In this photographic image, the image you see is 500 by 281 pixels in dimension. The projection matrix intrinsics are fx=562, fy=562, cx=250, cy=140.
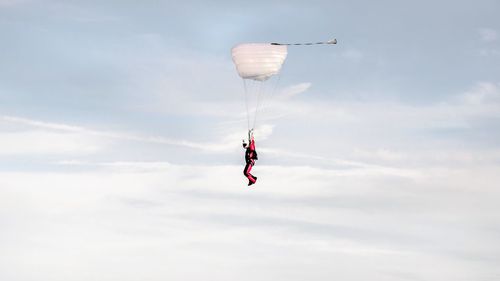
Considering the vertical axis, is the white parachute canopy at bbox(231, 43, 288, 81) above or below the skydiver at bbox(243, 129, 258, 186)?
above

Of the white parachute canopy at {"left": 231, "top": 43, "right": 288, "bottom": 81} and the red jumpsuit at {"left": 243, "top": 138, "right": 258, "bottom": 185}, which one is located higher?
the white parachute canopy at {"left": 231, "top": 43, "right": 288, "bottom": 81}

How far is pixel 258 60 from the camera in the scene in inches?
1515

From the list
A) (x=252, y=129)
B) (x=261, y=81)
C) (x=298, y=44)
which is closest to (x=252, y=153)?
(x=252, y=129)

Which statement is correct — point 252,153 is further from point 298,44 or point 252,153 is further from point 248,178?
point 298,44

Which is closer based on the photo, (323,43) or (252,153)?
(323,43)

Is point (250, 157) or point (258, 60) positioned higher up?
point (258, 60)

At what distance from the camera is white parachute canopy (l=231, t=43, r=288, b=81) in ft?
126

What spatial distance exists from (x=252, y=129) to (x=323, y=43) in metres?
8.45

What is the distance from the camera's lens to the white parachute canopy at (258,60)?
38500mm

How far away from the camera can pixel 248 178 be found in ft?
126

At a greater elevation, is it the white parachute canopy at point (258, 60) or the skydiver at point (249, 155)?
the white parachute canopy at point (258, 60)

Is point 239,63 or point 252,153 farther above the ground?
point 239,63

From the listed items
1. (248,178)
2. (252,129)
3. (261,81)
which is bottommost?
(248,178)

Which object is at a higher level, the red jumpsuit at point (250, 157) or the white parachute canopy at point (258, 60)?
the white parachute canopy at point (258, 60)
